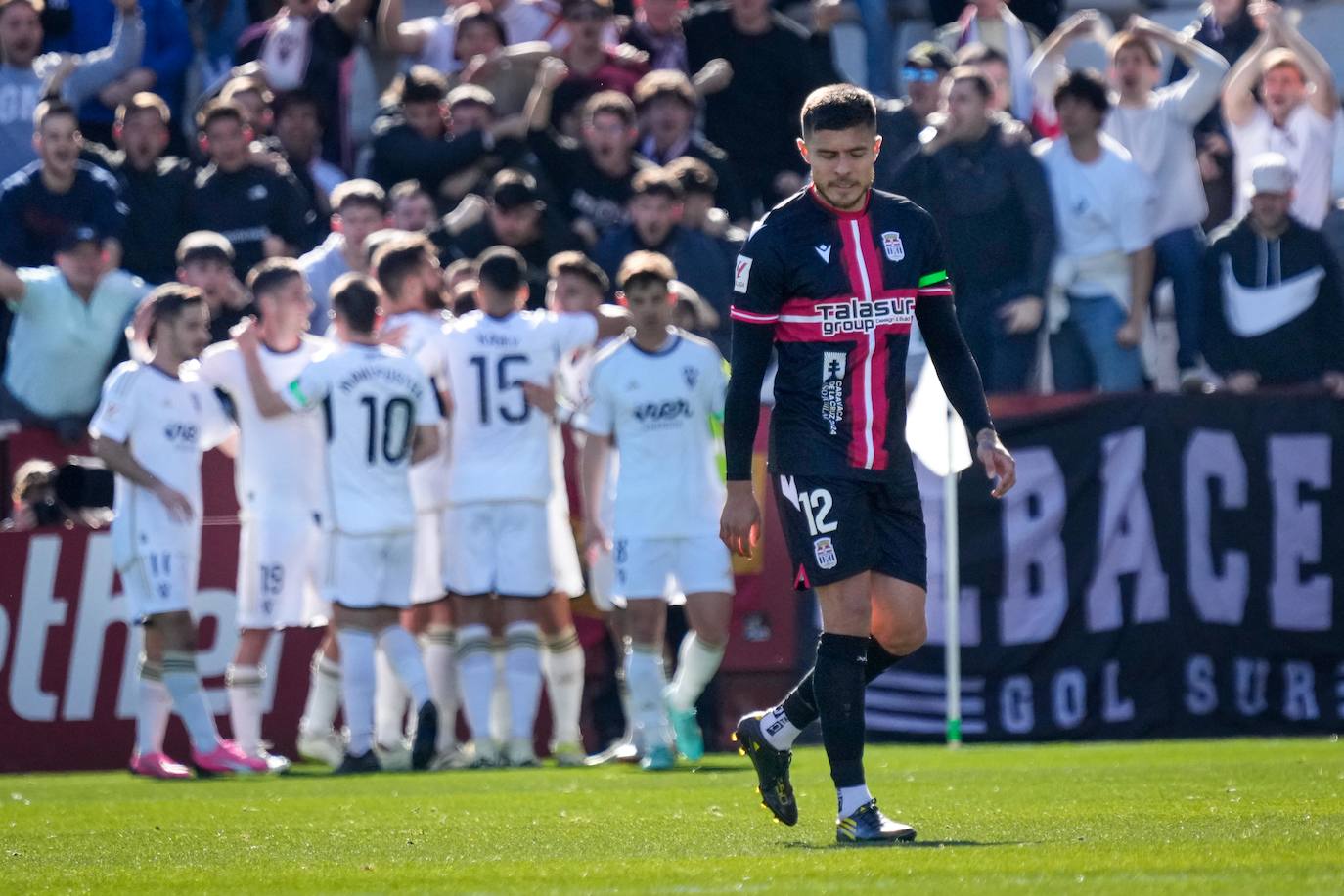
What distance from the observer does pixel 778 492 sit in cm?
733

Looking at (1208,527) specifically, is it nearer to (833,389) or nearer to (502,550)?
(502,550)

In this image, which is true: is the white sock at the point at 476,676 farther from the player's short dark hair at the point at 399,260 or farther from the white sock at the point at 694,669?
the player's short dark hair at the point at 399,260

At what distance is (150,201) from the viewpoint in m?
15.1

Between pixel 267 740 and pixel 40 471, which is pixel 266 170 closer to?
pixel 40 471

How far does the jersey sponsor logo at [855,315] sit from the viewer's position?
7.23 m

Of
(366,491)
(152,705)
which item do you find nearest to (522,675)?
(366,491)

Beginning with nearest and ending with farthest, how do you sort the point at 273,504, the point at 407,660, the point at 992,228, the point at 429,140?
the point at 407,660 < the point at 273,504 < the point at 992,228 < the point at 429,140

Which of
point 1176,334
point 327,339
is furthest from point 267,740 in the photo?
point 1176,334

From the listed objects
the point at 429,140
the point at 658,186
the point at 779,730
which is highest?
the point at 429,140

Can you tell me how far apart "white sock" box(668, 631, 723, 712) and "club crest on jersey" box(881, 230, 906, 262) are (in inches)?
192

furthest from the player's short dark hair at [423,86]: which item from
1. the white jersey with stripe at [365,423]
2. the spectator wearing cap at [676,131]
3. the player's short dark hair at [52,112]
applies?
the white jersey with stripe at [365,423]

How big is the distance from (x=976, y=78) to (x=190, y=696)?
5.71 m

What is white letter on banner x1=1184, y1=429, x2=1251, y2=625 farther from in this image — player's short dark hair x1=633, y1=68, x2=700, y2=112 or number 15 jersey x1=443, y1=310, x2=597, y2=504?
player's short dark hair x1=633, y1=68, x2=700, y2=112

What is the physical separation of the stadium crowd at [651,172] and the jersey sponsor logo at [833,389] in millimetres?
5610
